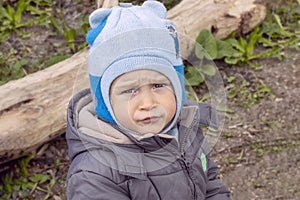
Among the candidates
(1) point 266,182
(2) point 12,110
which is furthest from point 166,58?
(1) point 266,182

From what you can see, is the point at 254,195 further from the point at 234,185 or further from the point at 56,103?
the point at 56,103

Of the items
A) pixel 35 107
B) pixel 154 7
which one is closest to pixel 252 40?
pixel 35 107

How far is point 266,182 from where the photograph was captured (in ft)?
11.0

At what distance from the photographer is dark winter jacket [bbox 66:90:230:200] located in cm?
219

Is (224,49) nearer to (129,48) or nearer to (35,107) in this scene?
(35,107)

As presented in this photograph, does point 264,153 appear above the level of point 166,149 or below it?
below

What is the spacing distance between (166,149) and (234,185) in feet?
3.80

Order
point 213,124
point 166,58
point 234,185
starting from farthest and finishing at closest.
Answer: point 234,185 → point 213,124 → point 166,58

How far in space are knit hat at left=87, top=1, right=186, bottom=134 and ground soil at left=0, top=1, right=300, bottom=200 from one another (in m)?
1.23

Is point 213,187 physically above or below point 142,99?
below

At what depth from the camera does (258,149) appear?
11.6 ft

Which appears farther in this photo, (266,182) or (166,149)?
(266,182)

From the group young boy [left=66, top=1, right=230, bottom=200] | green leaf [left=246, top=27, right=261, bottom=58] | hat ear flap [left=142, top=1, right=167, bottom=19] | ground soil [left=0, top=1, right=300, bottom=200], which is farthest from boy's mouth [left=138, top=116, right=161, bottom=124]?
green leaf [left=246, top=27, right=261, bottom=58]

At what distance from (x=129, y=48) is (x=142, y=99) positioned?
17 centimetres
